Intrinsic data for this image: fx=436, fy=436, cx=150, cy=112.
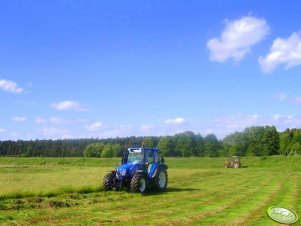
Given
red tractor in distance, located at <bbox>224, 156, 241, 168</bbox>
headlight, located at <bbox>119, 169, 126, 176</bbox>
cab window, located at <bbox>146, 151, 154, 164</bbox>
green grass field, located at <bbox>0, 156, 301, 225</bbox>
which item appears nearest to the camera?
green grass field, located at <bbox>0, 156, 301, 225</bbox>

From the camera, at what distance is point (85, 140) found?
162m

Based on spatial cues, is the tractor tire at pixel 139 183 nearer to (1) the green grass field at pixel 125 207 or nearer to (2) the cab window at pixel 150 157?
(1) the green grass field at pixel 125 207

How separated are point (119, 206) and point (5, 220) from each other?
4423mm

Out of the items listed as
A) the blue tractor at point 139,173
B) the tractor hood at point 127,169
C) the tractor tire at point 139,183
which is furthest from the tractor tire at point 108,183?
the tractor tire at point 139,183

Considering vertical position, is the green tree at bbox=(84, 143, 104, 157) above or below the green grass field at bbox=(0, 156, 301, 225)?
above

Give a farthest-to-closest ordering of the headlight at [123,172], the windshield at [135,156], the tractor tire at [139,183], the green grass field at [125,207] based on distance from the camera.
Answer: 1. the windshield at [135,156]
2. the headlight at [123,172]
3. the tractor tire at [139,183]
4. the green grass field at [125,207]

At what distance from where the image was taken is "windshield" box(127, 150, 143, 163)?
21.4 meters

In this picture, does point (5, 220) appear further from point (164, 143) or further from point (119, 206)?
point (164, 143)

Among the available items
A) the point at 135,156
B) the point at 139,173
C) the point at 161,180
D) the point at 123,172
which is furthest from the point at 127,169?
the point at 161,180

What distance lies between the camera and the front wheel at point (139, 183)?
63.8ft

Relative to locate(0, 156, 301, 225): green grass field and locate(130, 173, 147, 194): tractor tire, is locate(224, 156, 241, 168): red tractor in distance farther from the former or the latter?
locate(130, 173, 147, 194): tractor tire

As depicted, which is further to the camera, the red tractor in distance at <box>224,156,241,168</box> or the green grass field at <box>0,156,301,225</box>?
the red tractor in distance at <box>224,156,241,168</box>

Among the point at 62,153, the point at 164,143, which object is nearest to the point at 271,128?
the point at 164,143

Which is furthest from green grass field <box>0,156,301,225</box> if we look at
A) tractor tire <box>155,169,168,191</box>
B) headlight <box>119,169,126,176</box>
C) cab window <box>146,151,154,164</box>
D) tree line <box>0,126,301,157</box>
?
tree line <box>0,126,301,157</box>
